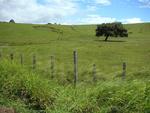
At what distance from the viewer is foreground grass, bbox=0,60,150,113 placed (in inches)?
381

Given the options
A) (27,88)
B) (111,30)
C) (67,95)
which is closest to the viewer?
(67,95)

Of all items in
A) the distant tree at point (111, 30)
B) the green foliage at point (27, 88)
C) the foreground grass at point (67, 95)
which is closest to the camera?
the foreground grass at point (67, 95)

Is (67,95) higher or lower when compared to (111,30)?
higher

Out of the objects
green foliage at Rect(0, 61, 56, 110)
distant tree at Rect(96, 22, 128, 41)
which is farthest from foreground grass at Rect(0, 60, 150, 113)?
distant tree at Rect(96, 22, 128, 41)

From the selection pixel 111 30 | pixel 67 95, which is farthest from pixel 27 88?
pixel 111 30

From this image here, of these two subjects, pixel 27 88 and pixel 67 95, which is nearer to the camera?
pixel 67 95

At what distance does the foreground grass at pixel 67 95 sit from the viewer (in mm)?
9672

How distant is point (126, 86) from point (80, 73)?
2375cm

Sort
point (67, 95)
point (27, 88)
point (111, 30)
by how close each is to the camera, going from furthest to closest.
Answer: point (111, 30) → point (27, 88) → point (67, 95)

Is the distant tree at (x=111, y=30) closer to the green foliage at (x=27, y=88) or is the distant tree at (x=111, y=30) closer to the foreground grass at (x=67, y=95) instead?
the foreground grass at (x=67, y=95)

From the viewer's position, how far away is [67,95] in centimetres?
1141

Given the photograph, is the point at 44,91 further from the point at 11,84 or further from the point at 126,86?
the point at 126,86

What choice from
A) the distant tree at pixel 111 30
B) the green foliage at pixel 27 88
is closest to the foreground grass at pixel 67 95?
the green foliage at pixel 27 88

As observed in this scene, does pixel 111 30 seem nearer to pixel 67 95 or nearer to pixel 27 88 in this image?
pixel 27 88
